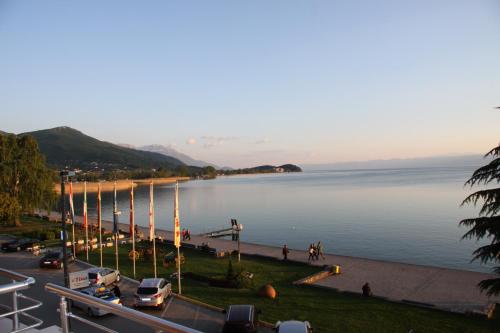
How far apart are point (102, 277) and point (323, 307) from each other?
12.7 meters

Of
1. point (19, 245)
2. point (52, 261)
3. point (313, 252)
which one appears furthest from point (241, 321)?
point (19, 245)

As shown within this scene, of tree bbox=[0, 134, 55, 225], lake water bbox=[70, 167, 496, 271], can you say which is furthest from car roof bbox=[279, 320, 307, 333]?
tree bbox=[0, 134, 55, 225]

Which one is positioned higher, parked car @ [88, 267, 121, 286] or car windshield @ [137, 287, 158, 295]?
car windshield @ [137, 287, 158, 295]

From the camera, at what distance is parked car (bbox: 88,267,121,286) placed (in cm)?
2269

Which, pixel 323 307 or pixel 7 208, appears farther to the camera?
pixel 7 208

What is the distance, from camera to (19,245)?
118 ft

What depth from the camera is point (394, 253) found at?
4269cm

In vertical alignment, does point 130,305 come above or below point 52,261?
below

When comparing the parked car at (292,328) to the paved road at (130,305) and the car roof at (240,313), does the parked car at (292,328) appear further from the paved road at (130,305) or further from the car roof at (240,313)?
the paved road at (130,305)

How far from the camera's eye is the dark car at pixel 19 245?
115ft

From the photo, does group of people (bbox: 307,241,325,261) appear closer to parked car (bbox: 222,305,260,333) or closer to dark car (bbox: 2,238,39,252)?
parked car (bbox: 222,305,260,333)

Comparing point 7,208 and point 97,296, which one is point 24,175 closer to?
point 7,208

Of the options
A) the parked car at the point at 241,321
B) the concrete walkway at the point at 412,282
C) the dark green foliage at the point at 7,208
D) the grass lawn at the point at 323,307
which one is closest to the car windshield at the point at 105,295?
the grass lawn at the point at 323,307

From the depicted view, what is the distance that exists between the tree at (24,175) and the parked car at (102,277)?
3029 centimetres
